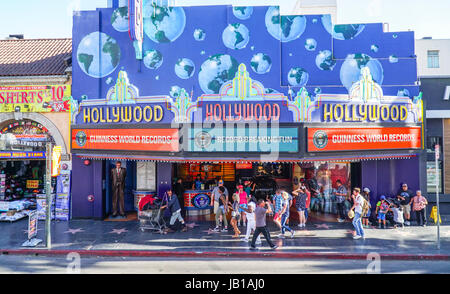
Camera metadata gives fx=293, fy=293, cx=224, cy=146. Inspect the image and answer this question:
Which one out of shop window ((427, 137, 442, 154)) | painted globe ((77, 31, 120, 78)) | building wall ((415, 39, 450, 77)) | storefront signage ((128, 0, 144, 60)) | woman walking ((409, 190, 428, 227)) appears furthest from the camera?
building wall ((415, 39, 450, 77))

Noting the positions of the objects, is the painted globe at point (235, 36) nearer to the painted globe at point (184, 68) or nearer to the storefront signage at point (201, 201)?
the painted globe at point (184, 68)

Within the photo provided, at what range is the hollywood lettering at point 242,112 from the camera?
1145 centimetres

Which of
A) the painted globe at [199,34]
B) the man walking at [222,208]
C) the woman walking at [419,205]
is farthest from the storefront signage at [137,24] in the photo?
the woman walking at [419,205]

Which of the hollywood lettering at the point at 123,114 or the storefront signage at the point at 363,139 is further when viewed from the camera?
the hollywood lettering at the point at 123,114

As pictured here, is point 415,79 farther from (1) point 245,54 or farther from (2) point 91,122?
(2) point 91,122

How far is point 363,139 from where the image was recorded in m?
11.8

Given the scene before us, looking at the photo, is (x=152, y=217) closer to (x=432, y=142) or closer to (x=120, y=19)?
(x=120, y=19)

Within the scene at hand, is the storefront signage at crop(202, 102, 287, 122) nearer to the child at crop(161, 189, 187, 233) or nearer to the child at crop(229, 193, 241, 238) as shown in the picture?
the child at crop(229, 193, 241, 238)

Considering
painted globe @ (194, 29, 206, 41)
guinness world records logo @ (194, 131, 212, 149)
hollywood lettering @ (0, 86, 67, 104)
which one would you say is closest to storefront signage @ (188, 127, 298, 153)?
guinness world records logo @ (194, 131, 212, 149)

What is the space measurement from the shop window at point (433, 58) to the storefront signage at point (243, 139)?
772 inches

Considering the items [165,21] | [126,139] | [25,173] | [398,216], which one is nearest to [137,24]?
[165,21]

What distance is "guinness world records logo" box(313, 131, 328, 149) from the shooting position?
11281mm

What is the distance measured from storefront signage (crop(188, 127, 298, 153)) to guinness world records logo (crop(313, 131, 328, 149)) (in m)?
0.76
